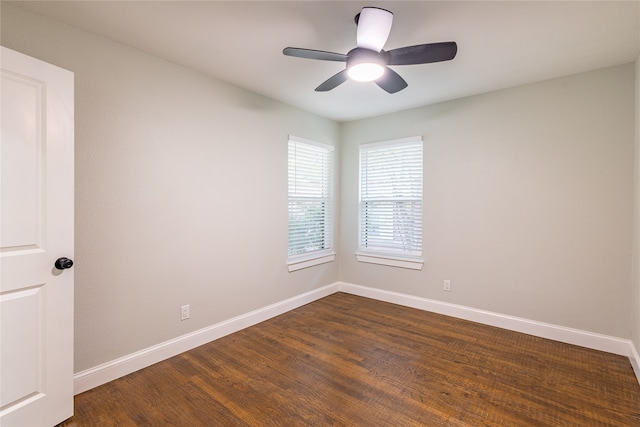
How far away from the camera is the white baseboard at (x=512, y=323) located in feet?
8.62

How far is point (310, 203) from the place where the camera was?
404 cm

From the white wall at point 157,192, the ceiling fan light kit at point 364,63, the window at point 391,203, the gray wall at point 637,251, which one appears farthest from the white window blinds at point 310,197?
the gray wall at point 637,251

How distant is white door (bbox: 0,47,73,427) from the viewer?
1.56 m

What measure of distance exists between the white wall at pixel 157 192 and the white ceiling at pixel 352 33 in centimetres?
20

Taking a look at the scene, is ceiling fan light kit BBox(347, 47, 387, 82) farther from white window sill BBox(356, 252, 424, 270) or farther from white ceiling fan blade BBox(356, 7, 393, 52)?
white window sill BBox(356, 252, 424, 270)

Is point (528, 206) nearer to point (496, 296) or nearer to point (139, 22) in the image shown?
point (496, 296)

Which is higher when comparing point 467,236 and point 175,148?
point 175,148

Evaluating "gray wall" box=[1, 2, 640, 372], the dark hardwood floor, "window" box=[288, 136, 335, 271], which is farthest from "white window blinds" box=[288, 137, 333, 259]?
the dark hardwood floor

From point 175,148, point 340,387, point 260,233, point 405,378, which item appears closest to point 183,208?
point 175,148

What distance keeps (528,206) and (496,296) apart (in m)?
1.01

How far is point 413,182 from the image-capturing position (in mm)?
3777

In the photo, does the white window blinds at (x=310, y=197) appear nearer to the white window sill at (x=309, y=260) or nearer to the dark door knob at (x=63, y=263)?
the white window sill at (x=309, y=260)

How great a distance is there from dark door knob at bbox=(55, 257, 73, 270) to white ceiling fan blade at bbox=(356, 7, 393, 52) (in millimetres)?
2224

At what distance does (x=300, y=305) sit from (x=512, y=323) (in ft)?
7.80
